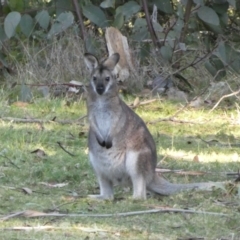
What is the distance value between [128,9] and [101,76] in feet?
11.4

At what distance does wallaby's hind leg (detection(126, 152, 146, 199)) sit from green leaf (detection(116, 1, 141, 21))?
391cm

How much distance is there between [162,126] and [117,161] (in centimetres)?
244

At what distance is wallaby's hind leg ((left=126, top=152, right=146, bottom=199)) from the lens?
5051 millimetres

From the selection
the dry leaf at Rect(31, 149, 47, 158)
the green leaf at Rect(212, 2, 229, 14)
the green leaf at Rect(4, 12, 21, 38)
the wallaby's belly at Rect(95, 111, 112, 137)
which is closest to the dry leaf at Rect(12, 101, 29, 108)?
the green leaf at Rect(4, 12, 21, 38)

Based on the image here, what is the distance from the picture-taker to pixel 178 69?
9.17 m

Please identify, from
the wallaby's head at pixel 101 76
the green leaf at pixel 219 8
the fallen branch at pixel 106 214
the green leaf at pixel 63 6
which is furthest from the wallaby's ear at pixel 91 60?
the green leaf at pixel 219 8

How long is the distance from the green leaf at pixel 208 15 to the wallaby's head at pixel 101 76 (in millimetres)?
3235

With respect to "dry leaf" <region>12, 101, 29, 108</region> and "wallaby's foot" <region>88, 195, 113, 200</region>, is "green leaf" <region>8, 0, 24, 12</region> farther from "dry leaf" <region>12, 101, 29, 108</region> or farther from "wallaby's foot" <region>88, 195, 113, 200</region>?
"wallaby's foot" <region>88, 195, 113, 200</region>

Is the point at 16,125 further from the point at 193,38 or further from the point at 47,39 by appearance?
the point at 193,38

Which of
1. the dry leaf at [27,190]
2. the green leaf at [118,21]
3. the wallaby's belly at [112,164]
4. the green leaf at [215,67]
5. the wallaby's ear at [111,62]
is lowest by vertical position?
the green leaf at [215,67]

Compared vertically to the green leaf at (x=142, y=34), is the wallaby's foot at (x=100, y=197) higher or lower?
higher

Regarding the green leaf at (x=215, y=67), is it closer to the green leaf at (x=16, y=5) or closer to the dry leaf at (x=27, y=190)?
the green leaf at (x=16, y=5)

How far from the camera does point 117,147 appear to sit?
5.18 meters

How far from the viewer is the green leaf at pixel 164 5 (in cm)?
893
